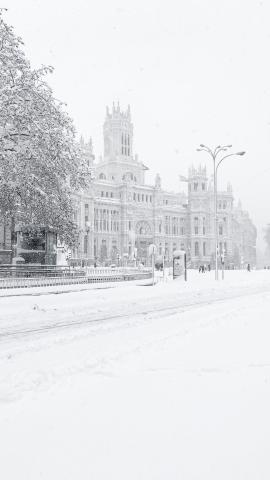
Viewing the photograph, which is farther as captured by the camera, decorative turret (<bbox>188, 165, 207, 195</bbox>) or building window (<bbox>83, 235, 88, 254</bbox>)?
decorative turret (<bbox>188, 165, 207, 195</bbox>)

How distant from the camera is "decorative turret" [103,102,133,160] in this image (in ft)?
464

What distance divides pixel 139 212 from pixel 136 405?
12432cm

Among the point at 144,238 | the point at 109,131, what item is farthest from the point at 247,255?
the point at 109,131

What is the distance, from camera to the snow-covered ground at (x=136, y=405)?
10.2 ft

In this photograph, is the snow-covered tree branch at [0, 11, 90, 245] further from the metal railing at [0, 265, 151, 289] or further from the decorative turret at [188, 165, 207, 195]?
the decorative turret at [188, 165, 207, 195]

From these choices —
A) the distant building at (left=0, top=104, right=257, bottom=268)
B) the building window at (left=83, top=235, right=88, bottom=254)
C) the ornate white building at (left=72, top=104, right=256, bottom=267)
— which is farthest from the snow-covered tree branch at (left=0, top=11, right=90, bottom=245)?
the building window at (left=83, top=235, right=88, bottom=254)

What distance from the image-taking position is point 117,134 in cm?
14250

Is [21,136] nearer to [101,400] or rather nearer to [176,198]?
[101,400]

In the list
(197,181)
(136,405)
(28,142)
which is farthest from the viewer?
(197,181)

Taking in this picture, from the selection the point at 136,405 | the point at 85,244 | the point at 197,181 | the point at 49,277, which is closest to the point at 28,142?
the point at 49,277

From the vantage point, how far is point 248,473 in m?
2.93

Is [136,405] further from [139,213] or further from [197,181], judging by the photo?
[197,181]

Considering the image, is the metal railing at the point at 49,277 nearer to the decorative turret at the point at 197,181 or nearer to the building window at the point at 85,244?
the building window at the point at 85,244

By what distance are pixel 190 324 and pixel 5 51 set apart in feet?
43.4
